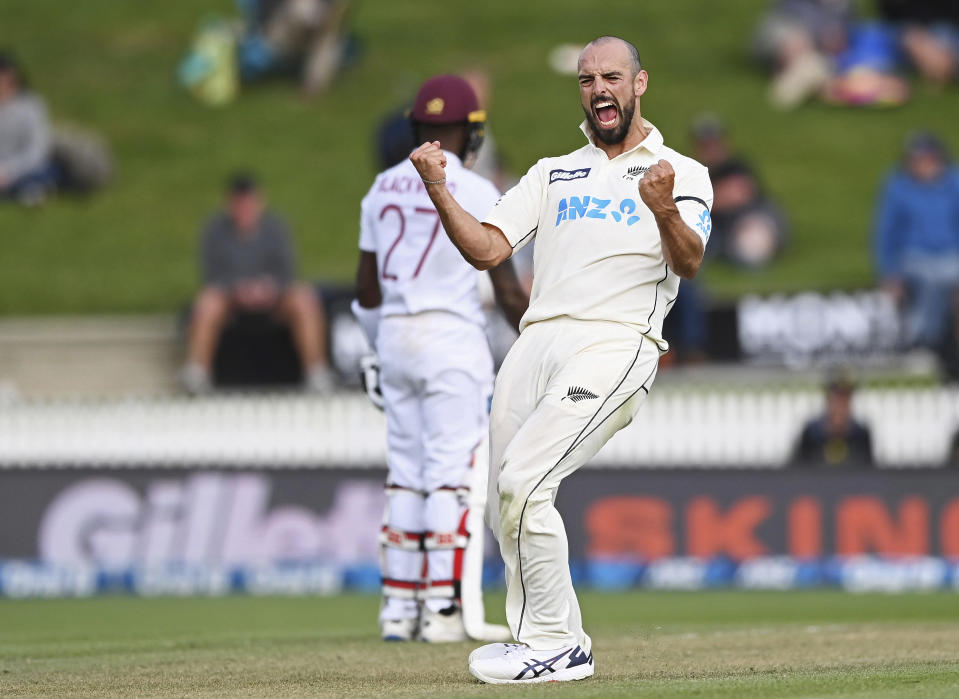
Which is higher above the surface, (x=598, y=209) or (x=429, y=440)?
(x=598, y=209)

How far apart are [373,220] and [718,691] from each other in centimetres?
348

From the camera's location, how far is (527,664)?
664 cm

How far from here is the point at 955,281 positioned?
18.2m

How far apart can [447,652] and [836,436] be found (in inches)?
345

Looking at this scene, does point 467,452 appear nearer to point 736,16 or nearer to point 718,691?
point 718,691

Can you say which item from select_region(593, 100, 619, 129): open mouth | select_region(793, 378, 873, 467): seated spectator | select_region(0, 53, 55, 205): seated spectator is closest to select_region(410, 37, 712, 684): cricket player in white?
select_region(593, 100, 619, 129): open mouth

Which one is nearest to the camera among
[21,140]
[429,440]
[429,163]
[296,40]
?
[429,163]

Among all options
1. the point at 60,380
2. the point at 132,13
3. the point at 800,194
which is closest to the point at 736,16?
the point at 800,194

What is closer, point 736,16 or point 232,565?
point 232,565

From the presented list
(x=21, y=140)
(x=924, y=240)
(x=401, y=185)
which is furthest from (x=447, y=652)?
(x=21, y=140)

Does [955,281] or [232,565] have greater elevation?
[955,281]

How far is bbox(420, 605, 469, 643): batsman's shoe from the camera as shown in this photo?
28.7 ft

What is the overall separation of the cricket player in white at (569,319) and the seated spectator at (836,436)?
9.45 meters

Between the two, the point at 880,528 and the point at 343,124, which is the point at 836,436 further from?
the point at 343,124
